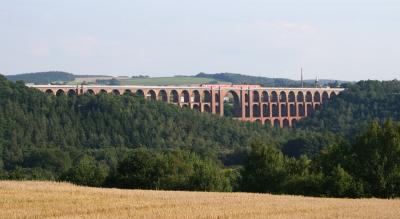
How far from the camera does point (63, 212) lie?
34.2 metres

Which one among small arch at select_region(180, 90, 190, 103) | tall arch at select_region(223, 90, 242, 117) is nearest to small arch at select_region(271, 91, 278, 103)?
tall arch at select_region(223, 90, 242, 117)

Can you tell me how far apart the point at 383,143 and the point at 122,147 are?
6951cm

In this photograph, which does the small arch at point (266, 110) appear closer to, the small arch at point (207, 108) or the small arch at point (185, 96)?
the small arch at point (207, 108)

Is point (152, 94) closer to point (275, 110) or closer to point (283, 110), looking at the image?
point (275, 110)

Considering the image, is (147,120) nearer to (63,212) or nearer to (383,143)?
(383,143)

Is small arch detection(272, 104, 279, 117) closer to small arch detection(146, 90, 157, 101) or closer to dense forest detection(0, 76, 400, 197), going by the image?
dense forest detection(0, 76, 400, 197)

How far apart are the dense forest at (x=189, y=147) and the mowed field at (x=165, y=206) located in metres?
16.3

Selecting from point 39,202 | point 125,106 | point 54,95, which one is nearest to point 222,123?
point 125,106

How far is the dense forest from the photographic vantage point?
208ft

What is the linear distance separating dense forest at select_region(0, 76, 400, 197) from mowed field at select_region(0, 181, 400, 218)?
16.3 m

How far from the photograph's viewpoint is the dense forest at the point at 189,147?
63.3 meters

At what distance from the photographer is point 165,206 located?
121 feet

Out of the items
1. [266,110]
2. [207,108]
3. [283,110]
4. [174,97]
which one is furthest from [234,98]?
[174,97]

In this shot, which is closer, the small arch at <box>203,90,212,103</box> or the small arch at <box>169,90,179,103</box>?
the small arch at <box>169,90,179,103</box>
